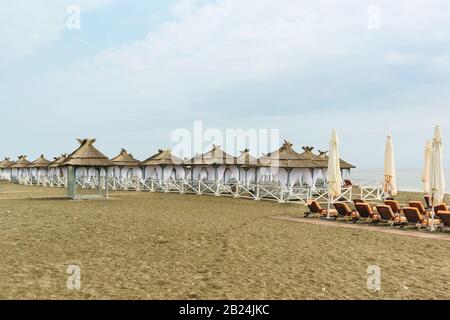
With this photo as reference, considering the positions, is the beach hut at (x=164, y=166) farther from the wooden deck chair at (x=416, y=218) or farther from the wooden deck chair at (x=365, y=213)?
the wooden deck chair at (x=416, y=218)

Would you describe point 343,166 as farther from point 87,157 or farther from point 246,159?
point 87,157

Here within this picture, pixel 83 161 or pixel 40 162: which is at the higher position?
pixel 83 161

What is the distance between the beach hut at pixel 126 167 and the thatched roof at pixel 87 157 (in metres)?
9.58

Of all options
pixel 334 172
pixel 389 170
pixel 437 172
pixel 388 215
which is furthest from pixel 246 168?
pixel 437 172

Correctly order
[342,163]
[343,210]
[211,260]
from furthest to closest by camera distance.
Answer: [342,163], [343,210], [211,260]

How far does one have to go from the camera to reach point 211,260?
325 inches

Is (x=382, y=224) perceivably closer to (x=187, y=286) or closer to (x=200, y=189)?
(x=187, y=286)

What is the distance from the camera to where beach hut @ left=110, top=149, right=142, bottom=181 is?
3641 cm

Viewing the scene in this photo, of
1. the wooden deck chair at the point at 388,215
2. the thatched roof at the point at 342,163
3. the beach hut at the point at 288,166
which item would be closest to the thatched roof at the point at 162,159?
the beach hut at the point at 288,166

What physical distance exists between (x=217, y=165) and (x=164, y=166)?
245 inches

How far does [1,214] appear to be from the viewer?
1536 centimetres

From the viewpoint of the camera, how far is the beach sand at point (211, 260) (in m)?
6.30
